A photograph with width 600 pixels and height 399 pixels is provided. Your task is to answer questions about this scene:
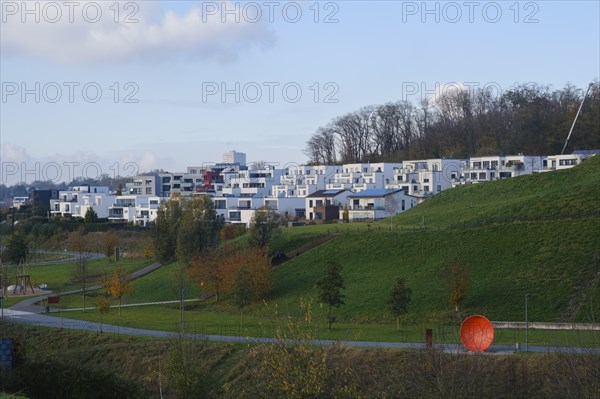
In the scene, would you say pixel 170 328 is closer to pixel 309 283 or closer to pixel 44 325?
pixel 44 325

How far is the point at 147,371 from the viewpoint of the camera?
39281 millimetres

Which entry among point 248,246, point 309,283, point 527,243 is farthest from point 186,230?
point 527,243

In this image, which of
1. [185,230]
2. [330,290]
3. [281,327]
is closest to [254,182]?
[185,230]

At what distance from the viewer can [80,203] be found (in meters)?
138

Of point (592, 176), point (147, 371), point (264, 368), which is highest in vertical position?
point (592, 176)

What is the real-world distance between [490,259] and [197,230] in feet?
86.4

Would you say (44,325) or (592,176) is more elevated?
(592,176)

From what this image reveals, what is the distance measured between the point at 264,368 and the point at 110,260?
64.0 m

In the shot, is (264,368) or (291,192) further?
(291,192)

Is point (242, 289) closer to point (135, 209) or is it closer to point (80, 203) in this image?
point (135, 209)

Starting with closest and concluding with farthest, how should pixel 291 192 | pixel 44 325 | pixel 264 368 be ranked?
pixel 264 368, pixel 44 325, pixel 291 192

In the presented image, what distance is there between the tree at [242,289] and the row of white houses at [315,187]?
40129mm

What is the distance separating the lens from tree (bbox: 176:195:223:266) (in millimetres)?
69562

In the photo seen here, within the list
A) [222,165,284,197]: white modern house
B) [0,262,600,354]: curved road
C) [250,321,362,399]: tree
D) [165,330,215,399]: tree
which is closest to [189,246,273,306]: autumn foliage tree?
[0,262,600,354]: curved road
